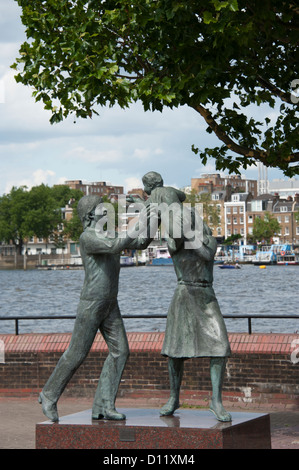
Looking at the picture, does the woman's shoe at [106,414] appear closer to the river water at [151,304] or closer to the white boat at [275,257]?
the river water at [151,304]

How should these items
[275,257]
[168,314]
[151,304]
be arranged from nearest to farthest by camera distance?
[168,314] → [151,304] → [275,257]

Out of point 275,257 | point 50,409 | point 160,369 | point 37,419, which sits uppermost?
point 50,409

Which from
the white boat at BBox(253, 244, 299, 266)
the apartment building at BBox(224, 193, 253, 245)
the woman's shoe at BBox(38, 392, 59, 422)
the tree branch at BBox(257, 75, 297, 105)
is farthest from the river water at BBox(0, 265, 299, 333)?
the apartment building at BBox(224, 193, 253, 245)

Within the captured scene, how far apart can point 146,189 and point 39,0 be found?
459 centimetres

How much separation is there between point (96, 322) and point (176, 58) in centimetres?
363

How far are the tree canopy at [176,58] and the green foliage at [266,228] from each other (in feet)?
469

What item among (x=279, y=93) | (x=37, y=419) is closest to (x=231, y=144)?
(x=279, y=93)

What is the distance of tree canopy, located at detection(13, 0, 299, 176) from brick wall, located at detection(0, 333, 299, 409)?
282 centimetres

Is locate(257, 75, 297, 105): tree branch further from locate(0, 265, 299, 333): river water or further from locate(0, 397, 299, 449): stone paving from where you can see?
locate(0, 265, 299, 333): river water

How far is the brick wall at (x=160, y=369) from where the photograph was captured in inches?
537

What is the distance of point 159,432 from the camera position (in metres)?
8.63

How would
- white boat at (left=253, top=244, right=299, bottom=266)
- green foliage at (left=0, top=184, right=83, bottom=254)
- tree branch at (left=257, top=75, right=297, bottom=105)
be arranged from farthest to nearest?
1. green foliage at (left=0, top=184, right=83, bottom=254)
2. white boat at (left=253, top=244, right=299, bottom=266)
3. tree branch at (left=257, top=75, right=297, bottom=105)

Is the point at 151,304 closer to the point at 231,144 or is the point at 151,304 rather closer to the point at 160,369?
the point at 160,369

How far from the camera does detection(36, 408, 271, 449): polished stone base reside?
8.48 metres
